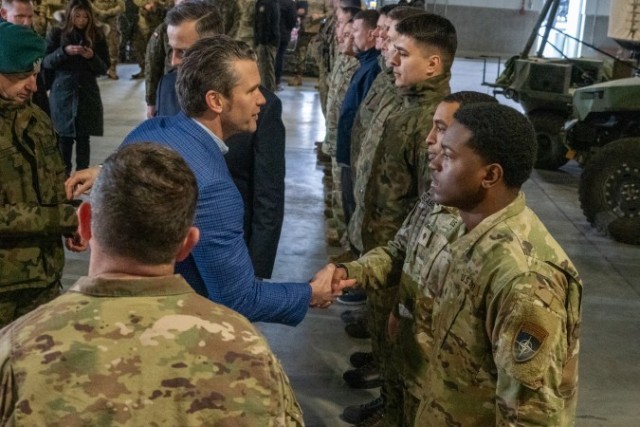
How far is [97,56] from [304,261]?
2650 mm

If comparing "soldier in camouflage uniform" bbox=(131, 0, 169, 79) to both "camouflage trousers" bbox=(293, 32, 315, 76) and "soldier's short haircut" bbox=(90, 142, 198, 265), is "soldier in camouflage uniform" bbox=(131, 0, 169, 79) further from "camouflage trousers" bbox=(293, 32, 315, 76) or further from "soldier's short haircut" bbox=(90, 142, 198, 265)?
"soldier's short haircut" bbox=(90, 142, 198, 265)

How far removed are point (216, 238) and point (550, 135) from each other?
8085mm

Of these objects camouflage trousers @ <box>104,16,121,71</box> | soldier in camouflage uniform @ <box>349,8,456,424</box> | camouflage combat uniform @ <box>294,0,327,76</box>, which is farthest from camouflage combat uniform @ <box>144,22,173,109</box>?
camouflage combat uniform @ <box>294,0,327,76</box>

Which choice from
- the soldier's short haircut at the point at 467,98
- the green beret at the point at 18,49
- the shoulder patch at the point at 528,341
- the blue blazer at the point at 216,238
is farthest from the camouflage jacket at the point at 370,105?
the shoulder patch at the point at 528,341

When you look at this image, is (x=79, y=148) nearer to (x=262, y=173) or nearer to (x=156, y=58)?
(x=156, y=58)

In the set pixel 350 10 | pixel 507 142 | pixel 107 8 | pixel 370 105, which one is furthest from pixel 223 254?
pixel 107 8

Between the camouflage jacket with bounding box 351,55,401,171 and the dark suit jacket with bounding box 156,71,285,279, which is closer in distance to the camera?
the dark suit jacket with bounding box 156,71,285,279

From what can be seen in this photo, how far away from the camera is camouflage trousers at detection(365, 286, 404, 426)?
3.56 metres

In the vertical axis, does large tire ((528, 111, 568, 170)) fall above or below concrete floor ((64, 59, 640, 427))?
above

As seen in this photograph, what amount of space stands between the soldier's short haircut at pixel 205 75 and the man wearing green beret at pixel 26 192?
84 cm

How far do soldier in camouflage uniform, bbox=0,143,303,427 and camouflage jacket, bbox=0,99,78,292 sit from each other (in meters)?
1.71

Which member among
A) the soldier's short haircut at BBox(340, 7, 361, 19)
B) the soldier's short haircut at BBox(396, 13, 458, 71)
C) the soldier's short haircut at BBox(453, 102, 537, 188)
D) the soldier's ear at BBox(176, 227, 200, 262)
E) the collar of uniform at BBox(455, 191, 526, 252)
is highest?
the soldier's short haircut at BBox(340, 7, 361, 19)

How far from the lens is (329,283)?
306 centimetres

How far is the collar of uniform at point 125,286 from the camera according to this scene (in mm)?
1544
